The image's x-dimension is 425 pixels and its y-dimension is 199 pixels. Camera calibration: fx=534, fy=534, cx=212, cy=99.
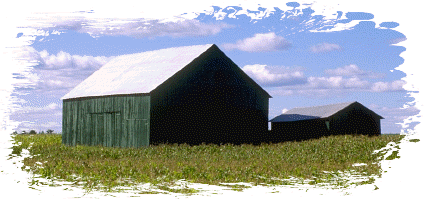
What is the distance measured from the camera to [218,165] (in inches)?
778

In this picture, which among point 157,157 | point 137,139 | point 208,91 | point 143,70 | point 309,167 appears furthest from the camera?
point 143,70

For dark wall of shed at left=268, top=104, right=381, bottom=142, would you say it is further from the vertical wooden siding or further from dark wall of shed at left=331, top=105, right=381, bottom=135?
the vertical wooden siding

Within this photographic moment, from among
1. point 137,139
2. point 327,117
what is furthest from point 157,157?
point 327,117

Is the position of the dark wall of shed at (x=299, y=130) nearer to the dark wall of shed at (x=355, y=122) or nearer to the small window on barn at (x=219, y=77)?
the dark wall of shed at (x=355, y=122)

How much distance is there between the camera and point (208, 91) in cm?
3366

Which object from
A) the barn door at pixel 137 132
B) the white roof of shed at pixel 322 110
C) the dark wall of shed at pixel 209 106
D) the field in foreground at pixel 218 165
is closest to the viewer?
the field in foreground at pixel 218 165

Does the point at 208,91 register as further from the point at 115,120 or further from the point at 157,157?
the point at 157,157

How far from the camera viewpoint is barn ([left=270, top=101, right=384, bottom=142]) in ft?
135

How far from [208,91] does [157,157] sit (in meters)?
9.78

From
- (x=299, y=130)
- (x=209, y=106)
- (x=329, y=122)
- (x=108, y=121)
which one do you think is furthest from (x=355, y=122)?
(x=108, y=121)

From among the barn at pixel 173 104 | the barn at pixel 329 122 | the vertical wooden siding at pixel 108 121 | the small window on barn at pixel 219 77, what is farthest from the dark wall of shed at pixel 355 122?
the vertical wooden siding at pixel 108 121

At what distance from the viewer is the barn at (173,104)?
31609mm

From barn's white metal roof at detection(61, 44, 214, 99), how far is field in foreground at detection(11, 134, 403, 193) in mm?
5002

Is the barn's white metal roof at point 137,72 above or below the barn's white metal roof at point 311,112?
above
